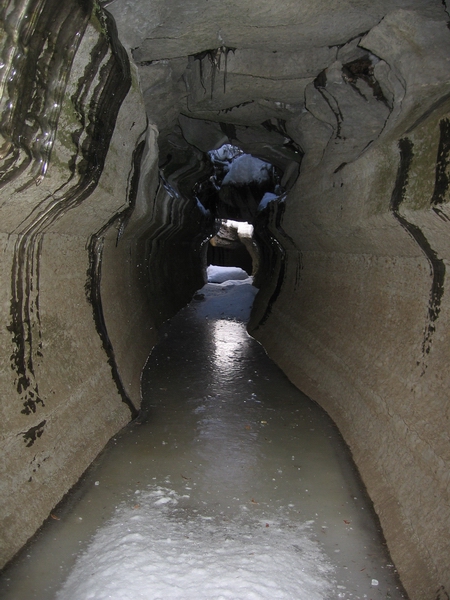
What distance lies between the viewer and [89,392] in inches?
168

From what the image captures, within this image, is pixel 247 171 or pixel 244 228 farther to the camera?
pixel 244 228

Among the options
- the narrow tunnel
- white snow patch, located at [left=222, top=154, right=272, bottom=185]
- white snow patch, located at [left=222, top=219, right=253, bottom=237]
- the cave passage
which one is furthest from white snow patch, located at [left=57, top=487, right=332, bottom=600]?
white snow patch, located at [left=222, top=219, right=253, bottom=237]

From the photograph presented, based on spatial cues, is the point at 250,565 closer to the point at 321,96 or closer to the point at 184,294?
A: the point at 321,96

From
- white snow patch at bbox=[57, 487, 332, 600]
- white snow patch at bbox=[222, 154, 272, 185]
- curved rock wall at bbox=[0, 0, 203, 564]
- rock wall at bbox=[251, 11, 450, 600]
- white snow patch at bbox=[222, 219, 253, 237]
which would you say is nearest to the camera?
curved rock wall at bbox=[0, 0, 203, 564]

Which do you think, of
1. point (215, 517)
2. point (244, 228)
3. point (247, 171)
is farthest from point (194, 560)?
point (244, 228)

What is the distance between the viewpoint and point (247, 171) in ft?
47.2

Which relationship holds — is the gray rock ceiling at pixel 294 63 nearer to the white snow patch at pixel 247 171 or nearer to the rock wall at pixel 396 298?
the rock wall at pixel 396 298

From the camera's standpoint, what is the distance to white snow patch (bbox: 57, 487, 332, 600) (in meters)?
2.61

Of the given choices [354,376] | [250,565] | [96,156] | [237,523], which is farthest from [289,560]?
[96,156]

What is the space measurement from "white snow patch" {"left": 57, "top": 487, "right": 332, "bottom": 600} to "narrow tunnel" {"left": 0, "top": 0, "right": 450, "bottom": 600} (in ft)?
1.89

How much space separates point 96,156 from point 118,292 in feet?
10.2

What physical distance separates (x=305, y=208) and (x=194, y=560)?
519cm

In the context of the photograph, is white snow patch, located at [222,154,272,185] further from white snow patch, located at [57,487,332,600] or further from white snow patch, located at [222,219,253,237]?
white snow patch, located at [57,487,332,600]

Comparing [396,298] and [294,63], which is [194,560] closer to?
[396,298]
